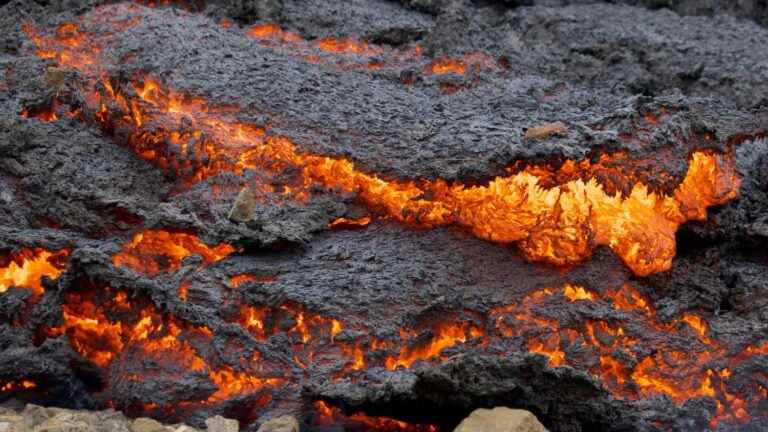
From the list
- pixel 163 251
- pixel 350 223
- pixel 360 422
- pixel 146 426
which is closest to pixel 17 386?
pixel 146 426

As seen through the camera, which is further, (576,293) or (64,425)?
(576,293)

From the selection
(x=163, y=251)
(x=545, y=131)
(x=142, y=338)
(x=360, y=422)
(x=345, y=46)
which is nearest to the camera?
(x=360, y=422)

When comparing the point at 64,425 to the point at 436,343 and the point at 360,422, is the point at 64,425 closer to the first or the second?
the point at 360,422

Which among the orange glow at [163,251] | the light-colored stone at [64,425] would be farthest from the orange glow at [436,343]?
the light-colored stone at [64,425]

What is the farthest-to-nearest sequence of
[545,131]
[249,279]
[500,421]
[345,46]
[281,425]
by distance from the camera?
[345,46] → [545,131] → [249,279] → [281,425] → [500,421]

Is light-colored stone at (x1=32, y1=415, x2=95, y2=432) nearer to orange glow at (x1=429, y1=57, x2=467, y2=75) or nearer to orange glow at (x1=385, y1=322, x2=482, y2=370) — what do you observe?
orange glow at (x1=385, y1=322, x2=482, y2=370)

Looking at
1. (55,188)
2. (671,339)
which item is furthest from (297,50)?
(671,339)

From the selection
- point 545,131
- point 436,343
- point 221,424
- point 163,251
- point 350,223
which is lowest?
point 221,424

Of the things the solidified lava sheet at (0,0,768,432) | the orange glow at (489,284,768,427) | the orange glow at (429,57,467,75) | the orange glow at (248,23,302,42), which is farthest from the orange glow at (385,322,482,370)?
the orange glow at (248,23,302,42)
